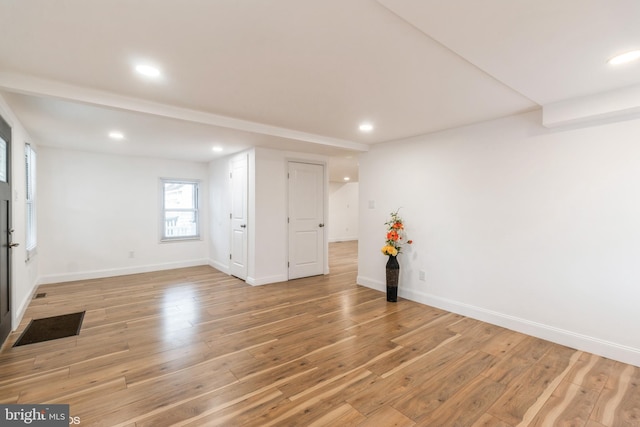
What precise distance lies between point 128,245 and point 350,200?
7923 mm

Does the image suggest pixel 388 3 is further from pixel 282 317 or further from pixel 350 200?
pixel 350 200

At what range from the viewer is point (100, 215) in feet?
18.2

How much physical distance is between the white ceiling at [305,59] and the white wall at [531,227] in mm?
432

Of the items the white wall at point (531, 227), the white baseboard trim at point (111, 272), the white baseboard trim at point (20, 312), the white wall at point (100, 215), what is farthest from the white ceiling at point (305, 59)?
the white baseboard trim at point (111, 272)

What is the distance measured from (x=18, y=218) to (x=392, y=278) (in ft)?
15.3

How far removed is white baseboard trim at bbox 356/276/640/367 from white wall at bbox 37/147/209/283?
5.08 meters

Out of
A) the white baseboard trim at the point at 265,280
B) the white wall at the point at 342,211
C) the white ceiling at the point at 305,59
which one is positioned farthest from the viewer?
the white wall at the point at 342,211

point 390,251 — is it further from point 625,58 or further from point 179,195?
point 179,195

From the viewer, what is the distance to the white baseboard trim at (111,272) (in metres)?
5.14

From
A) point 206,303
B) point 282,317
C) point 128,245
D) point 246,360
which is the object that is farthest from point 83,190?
point 246,360

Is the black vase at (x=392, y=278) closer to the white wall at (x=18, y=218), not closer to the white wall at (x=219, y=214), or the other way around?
the white wall at (x=219, y=214)

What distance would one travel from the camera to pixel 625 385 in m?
2.27

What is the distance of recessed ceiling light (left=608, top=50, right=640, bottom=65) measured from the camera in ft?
6.43

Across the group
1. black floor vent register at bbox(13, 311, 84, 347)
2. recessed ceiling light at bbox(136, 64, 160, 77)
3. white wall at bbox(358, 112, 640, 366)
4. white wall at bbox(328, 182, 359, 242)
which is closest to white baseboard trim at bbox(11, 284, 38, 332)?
black floor vent register at bbox(13, 311, 84, 347)
